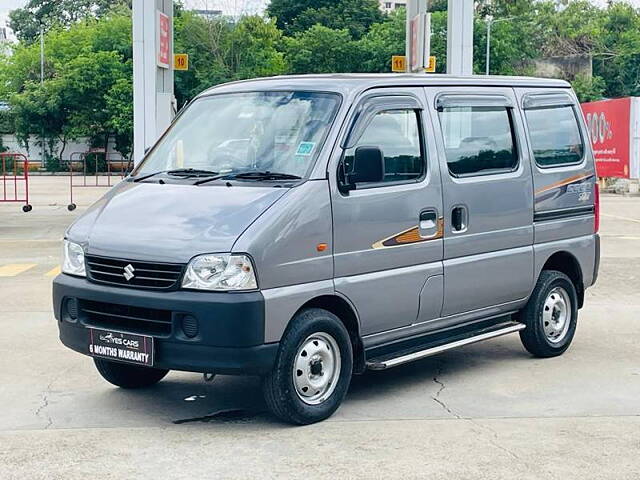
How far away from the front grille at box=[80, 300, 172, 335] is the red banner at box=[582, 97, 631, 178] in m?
26.1

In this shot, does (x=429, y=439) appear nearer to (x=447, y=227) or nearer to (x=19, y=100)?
(x=447, y=227)

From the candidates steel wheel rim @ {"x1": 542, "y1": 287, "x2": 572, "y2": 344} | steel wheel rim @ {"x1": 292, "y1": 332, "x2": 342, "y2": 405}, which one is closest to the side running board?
steel wheel rim @ {"x1": 542, "y1": 287, "x2": 572, "y2": 344}

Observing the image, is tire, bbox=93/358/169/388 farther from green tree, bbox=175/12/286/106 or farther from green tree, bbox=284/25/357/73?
green tree, bbox=284/25/357/73

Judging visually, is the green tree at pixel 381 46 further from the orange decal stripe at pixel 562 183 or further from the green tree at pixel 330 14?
the orange decal stripe at pixel 562 183

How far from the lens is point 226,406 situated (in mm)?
6949

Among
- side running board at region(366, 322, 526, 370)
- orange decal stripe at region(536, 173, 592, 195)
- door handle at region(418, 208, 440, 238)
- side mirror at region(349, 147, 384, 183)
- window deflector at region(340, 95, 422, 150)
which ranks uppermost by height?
window deflector at region(340, 95, 422, 150)

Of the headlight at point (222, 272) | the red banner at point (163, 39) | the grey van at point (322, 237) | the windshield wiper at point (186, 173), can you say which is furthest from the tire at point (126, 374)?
the red banner at point (163, 39)

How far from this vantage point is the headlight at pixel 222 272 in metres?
6.02

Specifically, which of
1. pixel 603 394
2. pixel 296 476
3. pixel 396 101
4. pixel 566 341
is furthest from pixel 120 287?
pixel 566 341

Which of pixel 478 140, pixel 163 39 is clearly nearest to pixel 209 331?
pixel 478 140

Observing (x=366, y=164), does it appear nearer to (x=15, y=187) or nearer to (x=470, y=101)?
(x=470, y=101)

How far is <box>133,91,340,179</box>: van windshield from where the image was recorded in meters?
6.71

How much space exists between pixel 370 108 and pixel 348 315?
4.39 ft

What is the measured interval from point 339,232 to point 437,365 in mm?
2076
